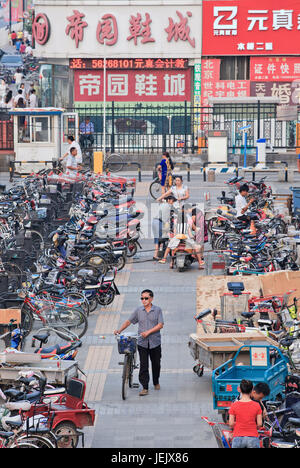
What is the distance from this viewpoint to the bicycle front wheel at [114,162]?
37250 mm

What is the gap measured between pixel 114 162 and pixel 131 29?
490 inches

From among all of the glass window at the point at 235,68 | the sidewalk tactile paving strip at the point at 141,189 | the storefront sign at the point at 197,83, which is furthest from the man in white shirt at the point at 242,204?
the glass window at the point at 235,68

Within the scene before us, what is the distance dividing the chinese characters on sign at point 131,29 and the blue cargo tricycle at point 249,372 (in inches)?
1393

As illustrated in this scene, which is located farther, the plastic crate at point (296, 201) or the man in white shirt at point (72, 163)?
the man in white shirt at point (72, 163)

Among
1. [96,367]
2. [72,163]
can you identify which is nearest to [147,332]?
[96,367]

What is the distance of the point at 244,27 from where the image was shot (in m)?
47.4

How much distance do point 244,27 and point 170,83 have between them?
13.9 ft

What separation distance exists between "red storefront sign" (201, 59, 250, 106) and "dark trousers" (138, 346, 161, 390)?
3444 centimetres

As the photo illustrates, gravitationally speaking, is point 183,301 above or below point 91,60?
below

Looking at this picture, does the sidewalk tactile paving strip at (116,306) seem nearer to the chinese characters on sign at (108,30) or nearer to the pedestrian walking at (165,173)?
the pedestrian walking at (165,173)

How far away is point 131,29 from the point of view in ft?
157

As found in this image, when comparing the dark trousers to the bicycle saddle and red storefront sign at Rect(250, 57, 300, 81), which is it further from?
red storefront sign at Rect(250, 57, 300, 81)

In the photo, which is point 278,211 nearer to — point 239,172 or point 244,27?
point 239,172
